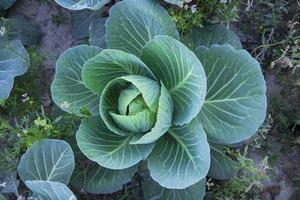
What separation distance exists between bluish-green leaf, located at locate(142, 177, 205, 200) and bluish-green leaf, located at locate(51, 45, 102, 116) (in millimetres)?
438

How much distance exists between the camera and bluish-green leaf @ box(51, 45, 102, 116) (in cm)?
200

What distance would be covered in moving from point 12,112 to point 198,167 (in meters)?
1.10

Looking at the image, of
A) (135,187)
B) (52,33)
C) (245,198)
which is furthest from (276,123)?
(52,33)

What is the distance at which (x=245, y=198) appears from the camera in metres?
2.33

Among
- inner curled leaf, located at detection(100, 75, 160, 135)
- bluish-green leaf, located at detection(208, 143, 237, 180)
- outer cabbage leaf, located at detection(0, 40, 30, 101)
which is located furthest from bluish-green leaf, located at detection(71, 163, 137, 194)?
outer cabbage leaf, located at detection(0, 40, 30, 101)

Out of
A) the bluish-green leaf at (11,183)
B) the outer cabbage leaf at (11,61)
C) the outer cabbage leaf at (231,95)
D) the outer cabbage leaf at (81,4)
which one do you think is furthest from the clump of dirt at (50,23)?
the outer cabbage leaf at (231,95)

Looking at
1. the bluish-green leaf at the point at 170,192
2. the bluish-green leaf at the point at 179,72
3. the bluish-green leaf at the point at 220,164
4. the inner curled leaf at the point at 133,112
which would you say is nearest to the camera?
the bluish-green leaf at the point at 179,72

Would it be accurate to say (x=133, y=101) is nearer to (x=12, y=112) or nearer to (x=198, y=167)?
(x=198, y=167)

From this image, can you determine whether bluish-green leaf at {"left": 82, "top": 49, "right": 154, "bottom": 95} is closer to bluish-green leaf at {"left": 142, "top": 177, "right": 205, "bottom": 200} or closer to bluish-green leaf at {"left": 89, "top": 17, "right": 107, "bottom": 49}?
bluish-green leaf at {"left": 89, "top": 17, "right": 107, "bottom": 49}

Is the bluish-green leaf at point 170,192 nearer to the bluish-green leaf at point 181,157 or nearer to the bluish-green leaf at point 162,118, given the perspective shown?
the bluish-green leaf at point 181,157

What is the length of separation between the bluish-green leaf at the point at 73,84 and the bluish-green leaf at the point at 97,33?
0.30 meters

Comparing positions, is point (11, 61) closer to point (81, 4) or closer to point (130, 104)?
point (81, 4)

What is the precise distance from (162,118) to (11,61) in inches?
38.0

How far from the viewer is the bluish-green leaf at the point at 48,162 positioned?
199cm
